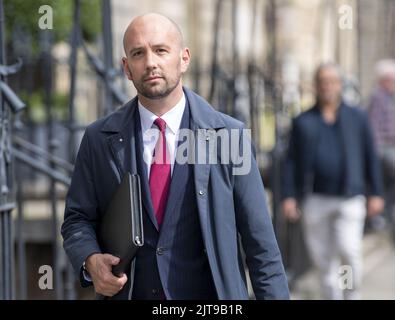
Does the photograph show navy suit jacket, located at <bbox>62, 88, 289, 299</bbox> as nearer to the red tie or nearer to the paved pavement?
the red tie

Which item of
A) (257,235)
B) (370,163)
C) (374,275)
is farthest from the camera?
(374,275)

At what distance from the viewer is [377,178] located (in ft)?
23.5

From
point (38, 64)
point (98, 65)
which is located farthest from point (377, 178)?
point (38, 64)

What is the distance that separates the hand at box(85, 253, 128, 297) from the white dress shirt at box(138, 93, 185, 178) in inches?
11.5

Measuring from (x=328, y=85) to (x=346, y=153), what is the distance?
49 centimetres

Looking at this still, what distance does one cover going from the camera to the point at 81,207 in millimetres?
3094

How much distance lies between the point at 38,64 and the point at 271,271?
7049mm

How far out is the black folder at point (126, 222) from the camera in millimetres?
2861

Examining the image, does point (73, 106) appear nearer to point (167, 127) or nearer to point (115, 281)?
point (167, 127)

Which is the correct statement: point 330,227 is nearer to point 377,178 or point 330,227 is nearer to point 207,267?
point 377,178

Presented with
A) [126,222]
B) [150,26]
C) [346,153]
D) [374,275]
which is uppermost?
[150,26]

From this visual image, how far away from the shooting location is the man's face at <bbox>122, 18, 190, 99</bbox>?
9.52 feet

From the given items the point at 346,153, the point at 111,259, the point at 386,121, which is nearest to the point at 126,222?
the point at 111,259
